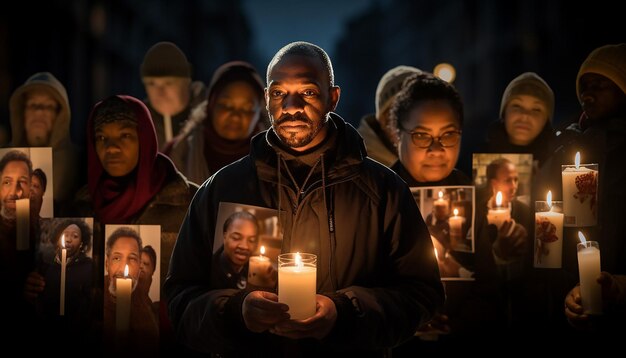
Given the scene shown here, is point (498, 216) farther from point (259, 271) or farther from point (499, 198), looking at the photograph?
point (259, 271)

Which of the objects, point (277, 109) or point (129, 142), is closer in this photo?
point (277, 109)

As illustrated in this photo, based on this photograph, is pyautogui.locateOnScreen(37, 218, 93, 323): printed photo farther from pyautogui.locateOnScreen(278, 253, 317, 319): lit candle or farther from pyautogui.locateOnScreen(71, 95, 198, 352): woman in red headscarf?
pyautogui.locateOnScreen(278, 253, 317, 319): lit candle

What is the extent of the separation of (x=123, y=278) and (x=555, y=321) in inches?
112


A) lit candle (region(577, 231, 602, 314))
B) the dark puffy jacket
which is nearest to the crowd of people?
the dark puffy jacket

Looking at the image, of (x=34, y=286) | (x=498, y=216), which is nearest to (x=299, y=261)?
(x=498, y=216)

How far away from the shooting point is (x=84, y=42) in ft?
41.8

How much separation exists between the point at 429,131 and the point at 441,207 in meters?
0.48

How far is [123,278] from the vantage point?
395 centimetres

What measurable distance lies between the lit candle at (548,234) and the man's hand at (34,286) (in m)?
3.22

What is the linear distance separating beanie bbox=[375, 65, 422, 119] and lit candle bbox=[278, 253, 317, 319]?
2.80 meters

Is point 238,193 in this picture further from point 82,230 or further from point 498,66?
point 498,66

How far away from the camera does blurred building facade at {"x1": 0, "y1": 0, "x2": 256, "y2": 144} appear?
349 inches

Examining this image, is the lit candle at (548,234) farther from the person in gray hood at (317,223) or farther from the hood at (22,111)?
the hood at (22,111)

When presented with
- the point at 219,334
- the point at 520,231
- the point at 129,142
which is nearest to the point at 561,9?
the point at 520,231
